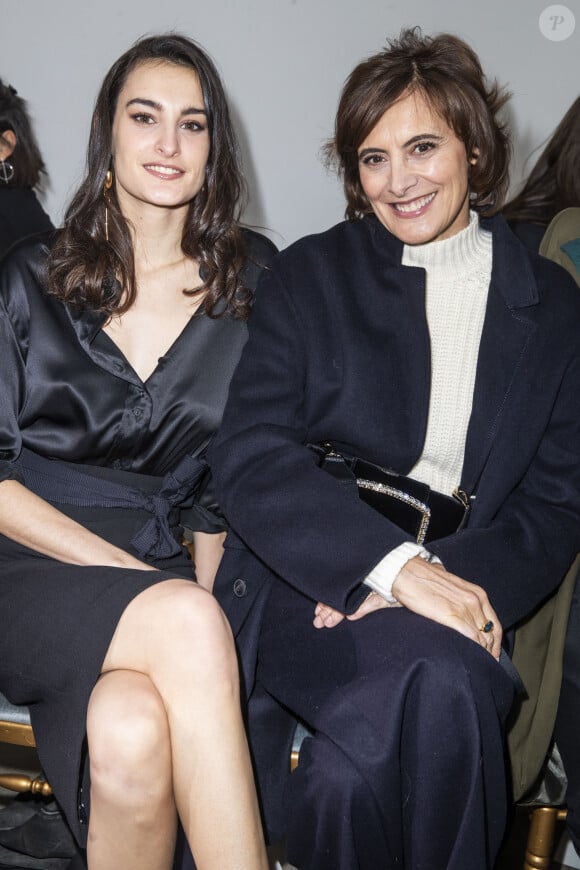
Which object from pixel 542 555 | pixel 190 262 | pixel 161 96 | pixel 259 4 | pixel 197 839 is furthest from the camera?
pixel 259 4

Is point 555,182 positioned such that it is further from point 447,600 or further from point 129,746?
point 129,746

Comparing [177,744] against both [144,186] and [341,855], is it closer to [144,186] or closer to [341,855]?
[341,855]

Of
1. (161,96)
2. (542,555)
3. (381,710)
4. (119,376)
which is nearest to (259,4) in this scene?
(161,96)

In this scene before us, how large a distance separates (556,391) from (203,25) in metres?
1.56

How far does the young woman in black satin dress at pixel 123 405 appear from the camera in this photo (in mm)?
1528

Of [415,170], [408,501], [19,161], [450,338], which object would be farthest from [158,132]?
[19,161]

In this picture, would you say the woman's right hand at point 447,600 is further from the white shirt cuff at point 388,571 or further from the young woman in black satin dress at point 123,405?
the young woman in black satin dress at point 123,405

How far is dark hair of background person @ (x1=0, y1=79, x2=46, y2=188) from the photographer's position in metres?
2.76

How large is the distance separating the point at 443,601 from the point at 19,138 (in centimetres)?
184

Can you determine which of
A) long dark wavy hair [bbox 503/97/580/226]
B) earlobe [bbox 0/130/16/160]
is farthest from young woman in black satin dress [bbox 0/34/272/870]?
earlobe [bbox 0/130/16/160]

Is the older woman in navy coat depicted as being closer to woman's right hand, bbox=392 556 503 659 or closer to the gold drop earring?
woman's right hand, bbox=392 556 503 659

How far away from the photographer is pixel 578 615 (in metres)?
1.83

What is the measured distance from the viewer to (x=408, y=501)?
1.77 meters

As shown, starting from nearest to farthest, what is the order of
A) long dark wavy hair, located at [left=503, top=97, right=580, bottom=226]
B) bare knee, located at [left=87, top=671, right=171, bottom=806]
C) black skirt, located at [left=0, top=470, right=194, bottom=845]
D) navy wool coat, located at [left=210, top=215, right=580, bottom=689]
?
1. bare knee, located at [left=87, top=671, right=171, bottom=806]
2. black skirt, located at [left=0, top=470, right=194, bottom=845]
3. navy wool coat, located at [left=210, top=215, right=580, bottom=689]
4. long dark wavy hair, located at [left=503, top=97, right=580, bottom=226]
